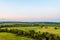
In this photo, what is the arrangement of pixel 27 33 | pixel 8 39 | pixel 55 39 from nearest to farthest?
pixel 55 39, pixel 8 39, pixel 27 33

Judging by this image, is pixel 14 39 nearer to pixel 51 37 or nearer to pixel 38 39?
pixel 38 39

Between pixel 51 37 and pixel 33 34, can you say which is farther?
pixel 33 34

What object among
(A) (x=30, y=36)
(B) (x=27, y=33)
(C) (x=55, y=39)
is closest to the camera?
(C) (x=55, y=39)

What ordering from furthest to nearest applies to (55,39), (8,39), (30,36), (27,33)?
(27,33)
(30,36)
(8,39)
(55,39)

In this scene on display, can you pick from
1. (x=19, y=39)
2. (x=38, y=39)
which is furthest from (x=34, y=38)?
(x=19, y=39)

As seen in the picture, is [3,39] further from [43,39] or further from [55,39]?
[55,39]

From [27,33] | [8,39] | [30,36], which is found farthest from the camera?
[27,33]

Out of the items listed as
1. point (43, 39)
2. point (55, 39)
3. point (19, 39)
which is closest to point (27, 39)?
point (19, 39)

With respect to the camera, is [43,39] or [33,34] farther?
[33,34]
